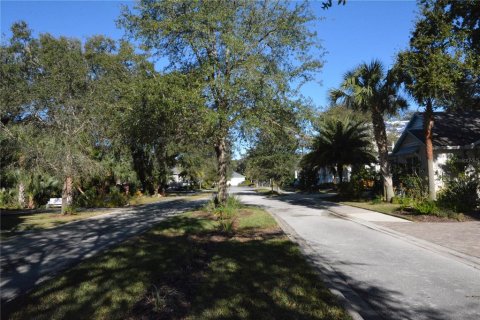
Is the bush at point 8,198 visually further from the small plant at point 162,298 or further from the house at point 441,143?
the house at point 441,143

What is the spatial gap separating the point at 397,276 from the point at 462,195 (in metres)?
11.1

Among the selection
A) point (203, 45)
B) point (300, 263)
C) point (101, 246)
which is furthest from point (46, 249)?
point (203, 45)

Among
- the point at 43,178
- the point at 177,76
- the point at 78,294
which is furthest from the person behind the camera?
the point at 43,178

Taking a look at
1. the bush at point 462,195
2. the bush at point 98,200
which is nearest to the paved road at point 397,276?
the bush at point 462,195

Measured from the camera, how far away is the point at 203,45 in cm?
1670

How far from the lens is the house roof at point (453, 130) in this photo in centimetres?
2075

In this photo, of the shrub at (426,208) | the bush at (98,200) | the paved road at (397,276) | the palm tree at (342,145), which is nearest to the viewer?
the paved road at (397,276)

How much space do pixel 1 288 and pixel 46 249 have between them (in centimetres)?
418

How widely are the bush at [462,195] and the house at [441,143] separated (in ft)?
4.55

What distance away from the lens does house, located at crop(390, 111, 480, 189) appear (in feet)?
66.8

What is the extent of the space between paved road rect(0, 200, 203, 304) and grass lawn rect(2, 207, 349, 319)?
22.0 inches

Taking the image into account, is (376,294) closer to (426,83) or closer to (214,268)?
(214,268)

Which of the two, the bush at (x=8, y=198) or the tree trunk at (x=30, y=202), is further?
the tree trunk at (x=30, y=202)

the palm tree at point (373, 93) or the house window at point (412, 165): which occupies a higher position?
the palm tree at point (373, 93)
